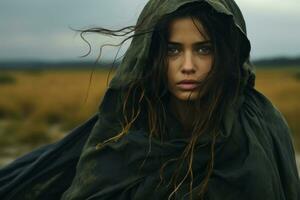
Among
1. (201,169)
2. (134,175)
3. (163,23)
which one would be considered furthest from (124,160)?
(163,23)

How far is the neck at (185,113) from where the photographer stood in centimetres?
358

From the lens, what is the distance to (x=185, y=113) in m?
3.59

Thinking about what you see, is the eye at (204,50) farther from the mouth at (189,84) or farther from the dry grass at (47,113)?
the dry grass at (47,113)

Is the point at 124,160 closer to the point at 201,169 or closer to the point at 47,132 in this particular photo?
the point at 201,169

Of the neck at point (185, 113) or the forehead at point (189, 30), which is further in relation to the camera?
the neck at point (185, 113)

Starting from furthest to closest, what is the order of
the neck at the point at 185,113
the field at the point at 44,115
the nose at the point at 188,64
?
1. the field at the point at 44,115
2. the neck at the point at 185,113
3. the nose at the point at 188,64

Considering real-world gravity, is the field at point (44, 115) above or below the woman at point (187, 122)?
below

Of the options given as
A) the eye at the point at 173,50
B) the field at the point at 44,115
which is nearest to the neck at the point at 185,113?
the eye at the point at 173,50

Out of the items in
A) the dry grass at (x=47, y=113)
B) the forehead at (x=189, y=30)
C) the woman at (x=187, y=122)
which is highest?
the forehead at (x=189, y=30)

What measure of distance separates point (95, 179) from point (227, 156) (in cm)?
56

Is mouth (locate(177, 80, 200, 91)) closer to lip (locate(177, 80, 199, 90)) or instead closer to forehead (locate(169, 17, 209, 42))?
lip (locate(177, 80, 199, 90))

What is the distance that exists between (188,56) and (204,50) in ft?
0.28

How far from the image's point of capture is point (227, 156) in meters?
3.41

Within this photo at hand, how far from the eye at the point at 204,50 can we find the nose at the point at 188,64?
5 cm
